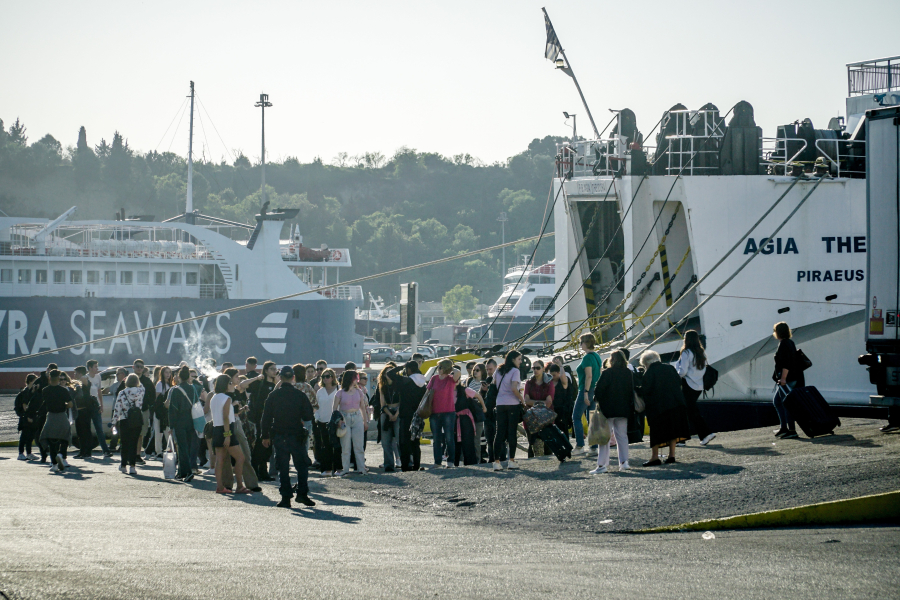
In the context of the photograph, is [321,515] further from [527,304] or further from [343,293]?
[527,304]

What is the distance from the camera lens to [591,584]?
5.14m

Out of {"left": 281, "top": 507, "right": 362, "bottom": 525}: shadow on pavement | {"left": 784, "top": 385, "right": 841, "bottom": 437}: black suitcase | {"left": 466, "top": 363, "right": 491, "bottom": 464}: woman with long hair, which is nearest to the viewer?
{"left": 281, "top": 507, "right": 362, "bottom": 525}: shadow on pavement

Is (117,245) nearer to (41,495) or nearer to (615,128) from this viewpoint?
(615,128)

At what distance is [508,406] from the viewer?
10.6 meters

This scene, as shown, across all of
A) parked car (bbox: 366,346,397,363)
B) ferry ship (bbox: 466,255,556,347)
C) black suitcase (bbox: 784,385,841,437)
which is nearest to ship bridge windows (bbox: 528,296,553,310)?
ferry ship (bbox: 466,255,556,347)

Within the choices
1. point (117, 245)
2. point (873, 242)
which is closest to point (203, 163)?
point (117, 245)

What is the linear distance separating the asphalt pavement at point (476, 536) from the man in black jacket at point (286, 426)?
1.34ft

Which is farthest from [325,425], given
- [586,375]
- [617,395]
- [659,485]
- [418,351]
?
[418,351]

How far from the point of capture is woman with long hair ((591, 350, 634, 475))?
30.8ft

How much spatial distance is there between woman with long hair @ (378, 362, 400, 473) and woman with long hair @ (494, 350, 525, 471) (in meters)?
1.39

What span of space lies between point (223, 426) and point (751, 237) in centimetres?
972

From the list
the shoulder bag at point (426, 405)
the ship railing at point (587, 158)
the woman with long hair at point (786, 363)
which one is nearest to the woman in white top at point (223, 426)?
the shoulder bag at point (426, 405)

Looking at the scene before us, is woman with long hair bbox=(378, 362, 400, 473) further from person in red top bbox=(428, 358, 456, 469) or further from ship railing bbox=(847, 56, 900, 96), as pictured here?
ship railing bbox=(847, 56, 900, 96)

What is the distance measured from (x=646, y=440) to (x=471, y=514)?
522 cm
